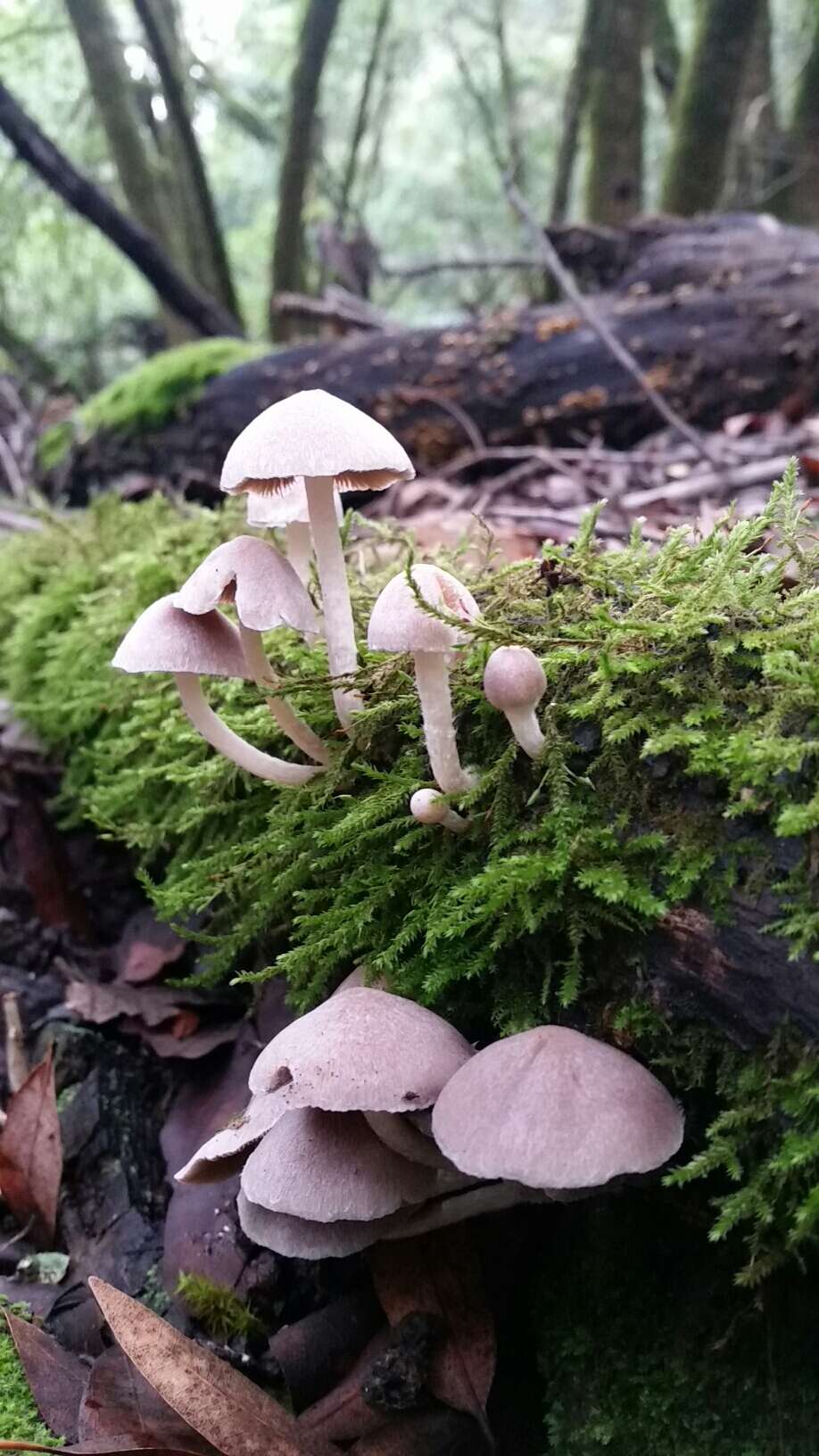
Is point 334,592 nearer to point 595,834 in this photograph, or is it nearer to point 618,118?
point 595,834

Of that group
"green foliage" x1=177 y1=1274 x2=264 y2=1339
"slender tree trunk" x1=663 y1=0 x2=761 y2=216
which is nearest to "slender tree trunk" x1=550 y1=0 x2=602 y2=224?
"slender tree trunk" x1=663 y1=0 x2=761 y2=216

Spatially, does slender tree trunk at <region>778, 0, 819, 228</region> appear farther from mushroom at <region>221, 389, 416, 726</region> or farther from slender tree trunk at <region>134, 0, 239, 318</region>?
mushroom at <region>221, 389, 416, 726</region>

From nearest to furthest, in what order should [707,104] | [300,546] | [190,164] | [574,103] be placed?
[300,546], [707,104], [190,164], [574,103]

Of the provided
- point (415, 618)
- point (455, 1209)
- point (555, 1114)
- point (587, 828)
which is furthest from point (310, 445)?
point (455, 1209)

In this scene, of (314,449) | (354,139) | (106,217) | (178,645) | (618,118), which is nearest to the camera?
(314,449)

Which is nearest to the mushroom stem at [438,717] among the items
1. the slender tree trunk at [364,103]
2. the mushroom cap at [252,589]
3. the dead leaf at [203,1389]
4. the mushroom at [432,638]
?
the mushroom at [432,638]

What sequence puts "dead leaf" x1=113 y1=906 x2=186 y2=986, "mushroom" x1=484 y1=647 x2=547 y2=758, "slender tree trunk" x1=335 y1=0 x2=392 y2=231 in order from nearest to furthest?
"mushroom" x1=484 y1=647 x2=547 y2=758, "dead leaf" x1=113 y1=906 x2=186 y2=986, "slender tree trunk" x1=335 y1=0 x2=392 y2=231

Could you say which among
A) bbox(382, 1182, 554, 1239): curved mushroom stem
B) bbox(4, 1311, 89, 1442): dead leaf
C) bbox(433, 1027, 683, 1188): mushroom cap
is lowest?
bbox(4, 1311, 89, 1442): dead leaf

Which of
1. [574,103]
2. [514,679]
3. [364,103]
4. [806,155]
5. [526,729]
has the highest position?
[364,103]
